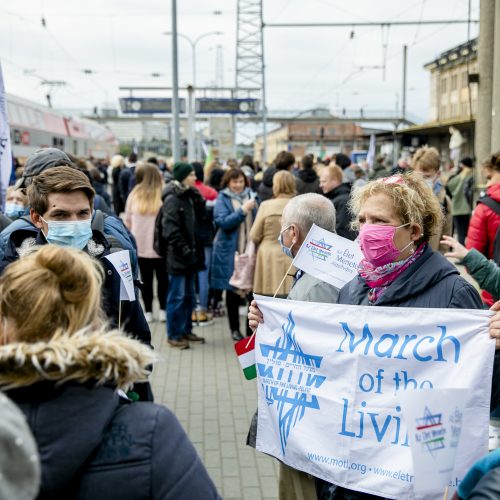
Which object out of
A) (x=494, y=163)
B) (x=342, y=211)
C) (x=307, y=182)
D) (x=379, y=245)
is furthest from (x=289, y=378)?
(x=307, y=182)

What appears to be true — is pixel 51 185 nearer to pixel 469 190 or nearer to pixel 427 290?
pixel 427 290

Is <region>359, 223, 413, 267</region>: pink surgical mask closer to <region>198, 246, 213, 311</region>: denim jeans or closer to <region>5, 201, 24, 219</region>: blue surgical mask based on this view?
<region>5, 201, 24, 219</region>: blue surgical mask

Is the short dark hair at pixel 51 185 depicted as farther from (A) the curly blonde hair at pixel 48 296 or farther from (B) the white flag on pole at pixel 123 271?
(A) the curly blonde hair at pixel 48 296

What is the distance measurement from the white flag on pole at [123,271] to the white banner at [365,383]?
0.77 metres

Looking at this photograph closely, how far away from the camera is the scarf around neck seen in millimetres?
2975

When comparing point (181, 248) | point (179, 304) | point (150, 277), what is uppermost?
point (181, 248)

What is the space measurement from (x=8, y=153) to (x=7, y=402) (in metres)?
4.11

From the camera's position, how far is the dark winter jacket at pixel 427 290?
9.25ft

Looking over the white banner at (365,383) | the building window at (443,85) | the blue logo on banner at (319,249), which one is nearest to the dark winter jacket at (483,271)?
the blue logo on banner at (319,249)

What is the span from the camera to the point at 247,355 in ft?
11.0

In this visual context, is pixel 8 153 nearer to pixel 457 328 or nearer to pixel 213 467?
pixel 213 467

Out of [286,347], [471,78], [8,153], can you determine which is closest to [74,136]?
[471,78]

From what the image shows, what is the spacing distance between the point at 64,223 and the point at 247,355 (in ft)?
3.41

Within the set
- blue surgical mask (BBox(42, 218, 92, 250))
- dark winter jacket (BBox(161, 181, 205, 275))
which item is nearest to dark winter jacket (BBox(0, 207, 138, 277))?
blue surgical mask (BBox(42, 218, 92, 250))
